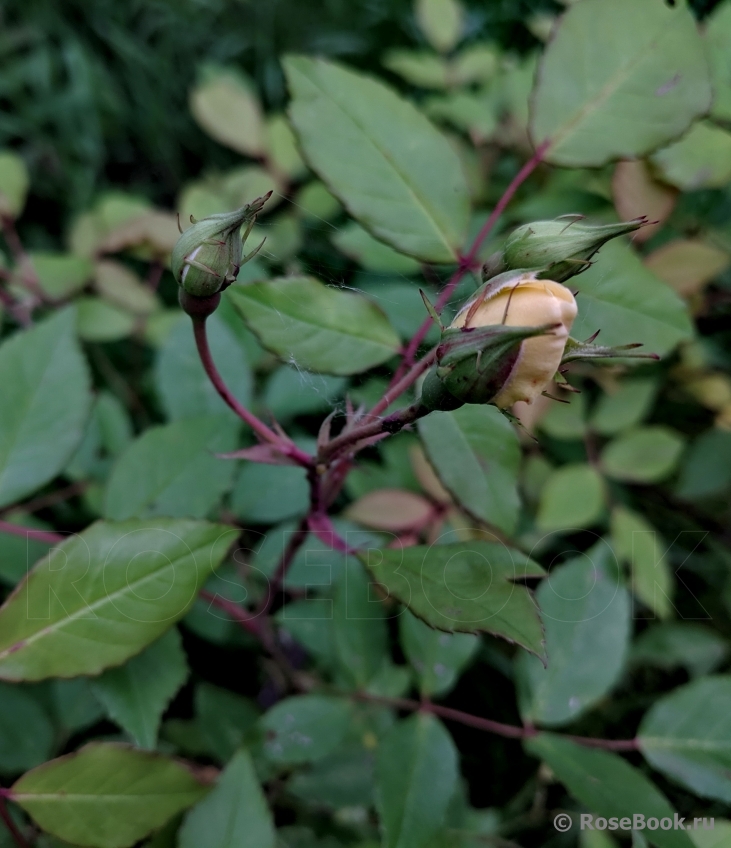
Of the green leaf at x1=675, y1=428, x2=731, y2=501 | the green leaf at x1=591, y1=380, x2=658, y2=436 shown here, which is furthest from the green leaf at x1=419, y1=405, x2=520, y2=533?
the green leaf at x1=675, y1=428, x2=731, y2=501

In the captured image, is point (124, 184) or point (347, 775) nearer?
point (347, 775)

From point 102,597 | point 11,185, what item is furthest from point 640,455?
point 11,185

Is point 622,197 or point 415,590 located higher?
point 622,197

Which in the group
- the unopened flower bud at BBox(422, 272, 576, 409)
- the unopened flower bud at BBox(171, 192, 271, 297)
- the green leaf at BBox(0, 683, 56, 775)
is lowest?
the green leaf at BBox(0, 683, 56, 775)

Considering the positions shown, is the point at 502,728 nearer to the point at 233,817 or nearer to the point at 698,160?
the point at 233,817

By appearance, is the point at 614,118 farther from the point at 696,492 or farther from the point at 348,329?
the point at 696,492

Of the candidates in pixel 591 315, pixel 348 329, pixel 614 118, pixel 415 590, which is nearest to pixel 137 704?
pixel 415 590

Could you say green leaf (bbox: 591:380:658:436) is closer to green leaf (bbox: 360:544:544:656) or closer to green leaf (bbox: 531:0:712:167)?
green leaf (bbox: 531:0:712:167)

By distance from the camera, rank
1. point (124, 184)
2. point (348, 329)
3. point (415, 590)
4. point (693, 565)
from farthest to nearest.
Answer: point (124, 184) → point (693, 565) → point (348, 329) → point (415, 590)

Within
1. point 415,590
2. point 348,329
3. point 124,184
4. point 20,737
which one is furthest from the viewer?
point 124,184
